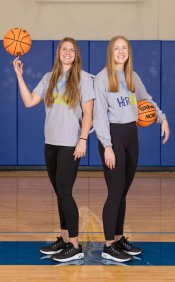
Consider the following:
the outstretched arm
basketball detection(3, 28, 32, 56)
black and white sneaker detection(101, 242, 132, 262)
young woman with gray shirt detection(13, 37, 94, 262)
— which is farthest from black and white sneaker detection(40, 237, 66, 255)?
basketball detection(3, 28, 32, 56)

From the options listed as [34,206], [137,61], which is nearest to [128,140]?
[34,206]

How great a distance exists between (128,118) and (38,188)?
4.00 m

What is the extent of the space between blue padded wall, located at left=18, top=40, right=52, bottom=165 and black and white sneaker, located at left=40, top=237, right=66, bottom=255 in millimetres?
5653

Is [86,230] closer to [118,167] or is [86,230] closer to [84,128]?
[118,167]

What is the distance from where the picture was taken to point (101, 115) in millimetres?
4066

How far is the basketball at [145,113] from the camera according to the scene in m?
→ 4.41

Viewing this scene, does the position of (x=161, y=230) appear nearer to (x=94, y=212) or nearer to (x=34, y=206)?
(x=94, y=212)

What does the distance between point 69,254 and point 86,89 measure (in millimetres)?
1225

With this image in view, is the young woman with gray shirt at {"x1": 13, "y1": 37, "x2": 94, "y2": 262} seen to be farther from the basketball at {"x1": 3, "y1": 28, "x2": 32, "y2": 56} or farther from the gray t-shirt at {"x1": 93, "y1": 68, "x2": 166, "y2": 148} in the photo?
the basketball at {"x1": 3, "y1": 28, "x2": 32, "y2": 56}

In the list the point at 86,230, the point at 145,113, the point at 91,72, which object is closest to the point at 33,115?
the point at 91,72

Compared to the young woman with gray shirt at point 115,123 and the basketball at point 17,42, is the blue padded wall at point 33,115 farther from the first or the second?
the young woman with gray shirt at point 115,123

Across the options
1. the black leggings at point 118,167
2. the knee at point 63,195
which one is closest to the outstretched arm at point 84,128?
the black leggings at point 118,167

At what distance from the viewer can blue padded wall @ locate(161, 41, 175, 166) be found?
9922 millimetres

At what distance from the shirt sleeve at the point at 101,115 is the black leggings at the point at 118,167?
0.30 feet
